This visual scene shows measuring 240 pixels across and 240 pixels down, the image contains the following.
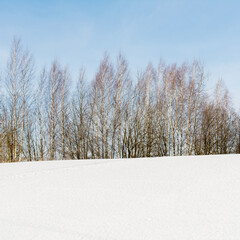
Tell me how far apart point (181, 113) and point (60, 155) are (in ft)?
23.6

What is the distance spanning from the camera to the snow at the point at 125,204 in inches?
68.3

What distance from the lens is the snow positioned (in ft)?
5.69

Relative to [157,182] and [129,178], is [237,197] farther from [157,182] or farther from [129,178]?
[129,178]

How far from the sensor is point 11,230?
1809 millimetres

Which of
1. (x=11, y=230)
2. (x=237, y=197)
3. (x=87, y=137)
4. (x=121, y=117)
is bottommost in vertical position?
(x=11, y=230)

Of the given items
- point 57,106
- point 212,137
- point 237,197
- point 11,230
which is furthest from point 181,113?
point 11,230

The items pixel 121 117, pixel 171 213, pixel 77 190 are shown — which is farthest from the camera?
pixel 121 117

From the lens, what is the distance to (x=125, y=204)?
2240 millimetres

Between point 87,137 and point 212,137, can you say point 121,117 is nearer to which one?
point 87,137

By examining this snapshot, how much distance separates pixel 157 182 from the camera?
287 centimetres

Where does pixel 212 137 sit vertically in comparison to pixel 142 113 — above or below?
below

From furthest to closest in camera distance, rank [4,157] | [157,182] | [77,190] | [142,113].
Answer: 1. [142,113]
2. [4,157]
3. [157,182]
4. [77,190]

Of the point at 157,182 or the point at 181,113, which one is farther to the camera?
the point at 181,113

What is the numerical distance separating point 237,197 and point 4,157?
1078 cm
